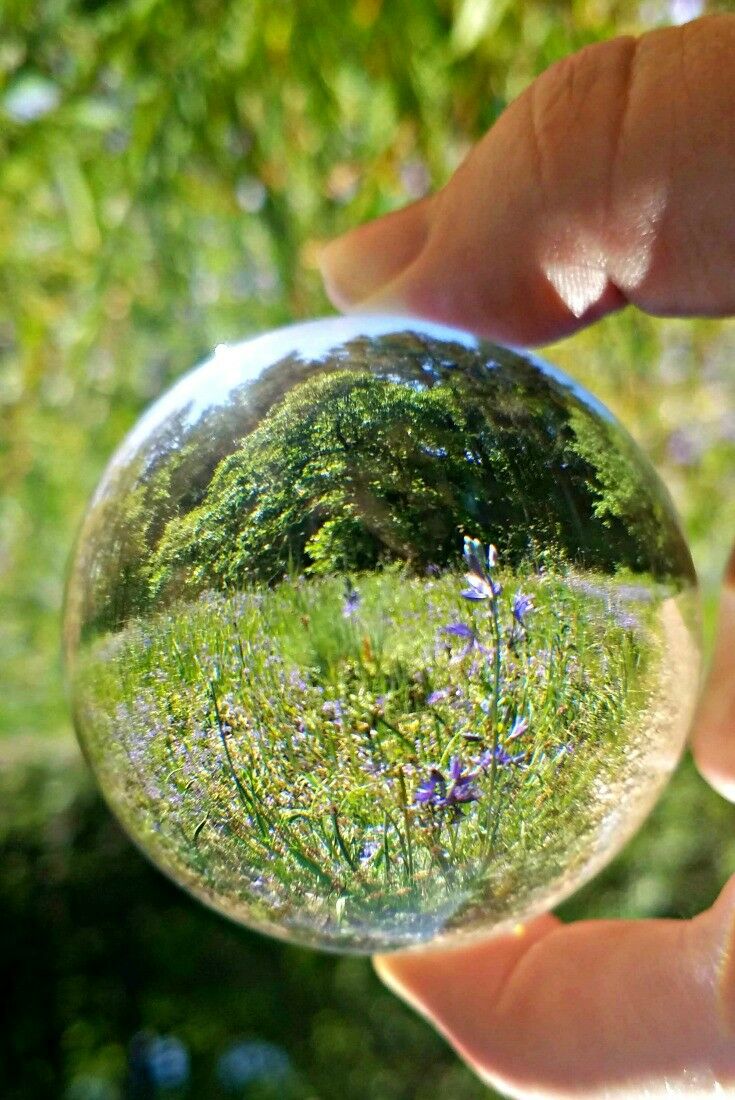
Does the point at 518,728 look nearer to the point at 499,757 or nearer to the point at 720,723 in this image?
the point at 499,757

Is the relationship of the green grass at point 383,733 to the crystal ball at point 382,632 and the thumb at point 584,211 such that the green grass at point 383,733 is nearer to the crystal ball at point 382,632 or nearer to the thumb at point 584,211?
the crystal ball at point 382,632

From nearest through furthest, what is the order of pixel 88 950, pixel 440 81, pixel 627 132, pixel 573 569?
pixel 573 569, pixel 627 132, pixel 440 81, pixel 88 950

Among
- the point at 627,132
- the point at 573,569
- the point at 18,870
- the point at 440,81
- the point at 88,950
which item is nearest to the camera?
the point at 573,569

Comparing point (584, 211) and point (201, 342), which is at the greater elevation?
point (201, 342)

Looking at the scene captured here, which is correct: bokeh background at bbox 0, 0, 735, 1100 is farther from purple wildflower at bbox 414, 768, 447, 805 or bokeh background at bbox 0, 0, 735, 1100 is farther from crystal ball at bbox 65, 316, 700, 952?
purple wildflower at bbox 414, 768, 447, 805

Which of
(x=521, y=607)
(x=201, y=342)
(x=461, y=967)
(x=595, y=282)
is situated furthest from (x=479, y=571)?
(x=201, y=342)

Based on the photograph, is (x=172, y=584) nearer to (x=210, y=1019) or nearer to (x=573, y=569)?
(x=573, y=569)

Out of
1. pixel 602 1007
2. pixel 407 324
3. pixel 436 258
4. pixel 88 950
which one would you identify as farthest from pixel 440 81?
pixel 88 950
